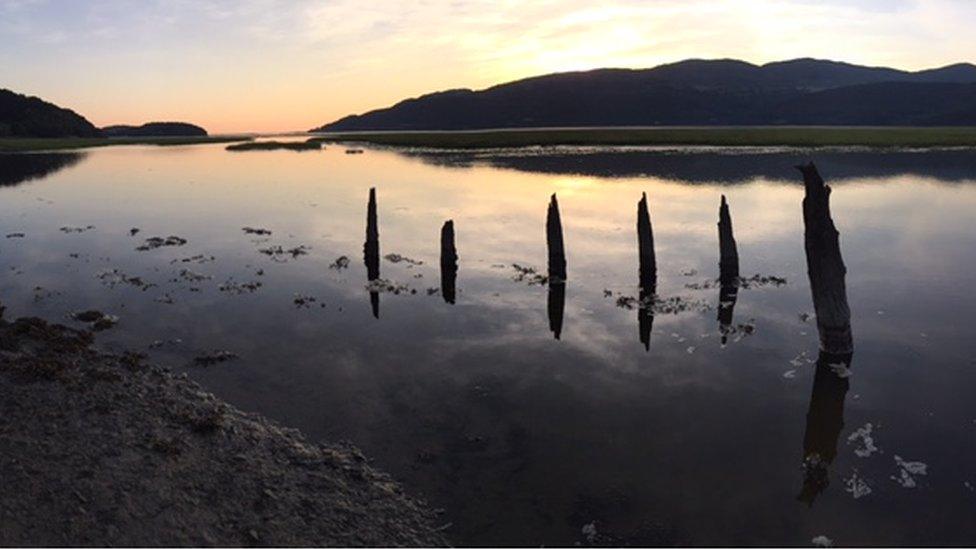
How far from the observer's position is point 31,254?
119 ft

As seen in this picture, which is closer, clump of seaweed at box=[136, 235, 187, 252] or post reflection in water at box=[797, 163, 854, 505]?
post reflection in water at box=[797, 163, 854, 505]

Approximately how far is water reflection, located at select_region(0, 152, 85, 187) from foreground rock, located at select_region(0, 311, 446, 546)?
76.9 metres

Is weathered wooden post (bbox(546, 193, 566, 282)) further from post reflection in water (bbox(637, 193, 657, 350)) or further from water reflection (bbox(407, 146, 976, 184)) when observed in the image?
water reflection (bbox(407, 146, 976, 184))

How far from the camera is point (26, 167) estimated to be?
10206 cm

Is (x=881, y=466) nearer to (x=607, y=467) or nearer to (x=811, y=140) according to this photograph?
(x=607, y=467)

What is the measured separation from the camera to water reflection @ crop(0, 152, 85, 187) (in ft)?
275

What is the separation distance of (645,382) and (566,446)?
186 inches

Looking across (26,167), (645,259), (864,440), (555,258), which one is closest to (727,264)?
(645,259)

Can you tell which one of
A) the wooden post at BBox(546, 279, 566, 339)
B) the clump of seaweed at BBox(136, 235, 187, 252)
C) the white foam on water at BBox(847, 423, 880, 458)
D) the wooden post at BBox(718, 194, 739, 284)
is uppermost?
the wooden post at BBox(718, 194, 739, 284)

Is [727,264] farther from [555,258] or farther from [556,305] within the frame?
[556,305]

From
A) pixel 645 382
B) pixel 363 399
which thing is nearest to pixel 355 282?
pixel 363 399

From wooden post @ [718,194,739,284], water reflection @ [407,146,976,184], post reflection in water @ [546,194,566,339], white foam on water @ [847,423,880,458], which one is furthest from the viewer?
water reflection @ [407,146,976,184]

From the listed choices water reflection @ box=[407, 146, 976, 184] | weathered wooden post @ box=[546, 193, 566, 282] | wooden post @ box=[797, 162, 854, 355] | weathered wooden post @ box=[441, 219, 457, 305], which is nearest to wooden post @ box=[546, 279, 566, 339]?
weathered wooden post @ box=[546, 193, 566, 282]

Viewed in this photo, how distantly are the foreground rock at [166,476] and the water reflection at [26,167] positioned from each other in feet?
252
